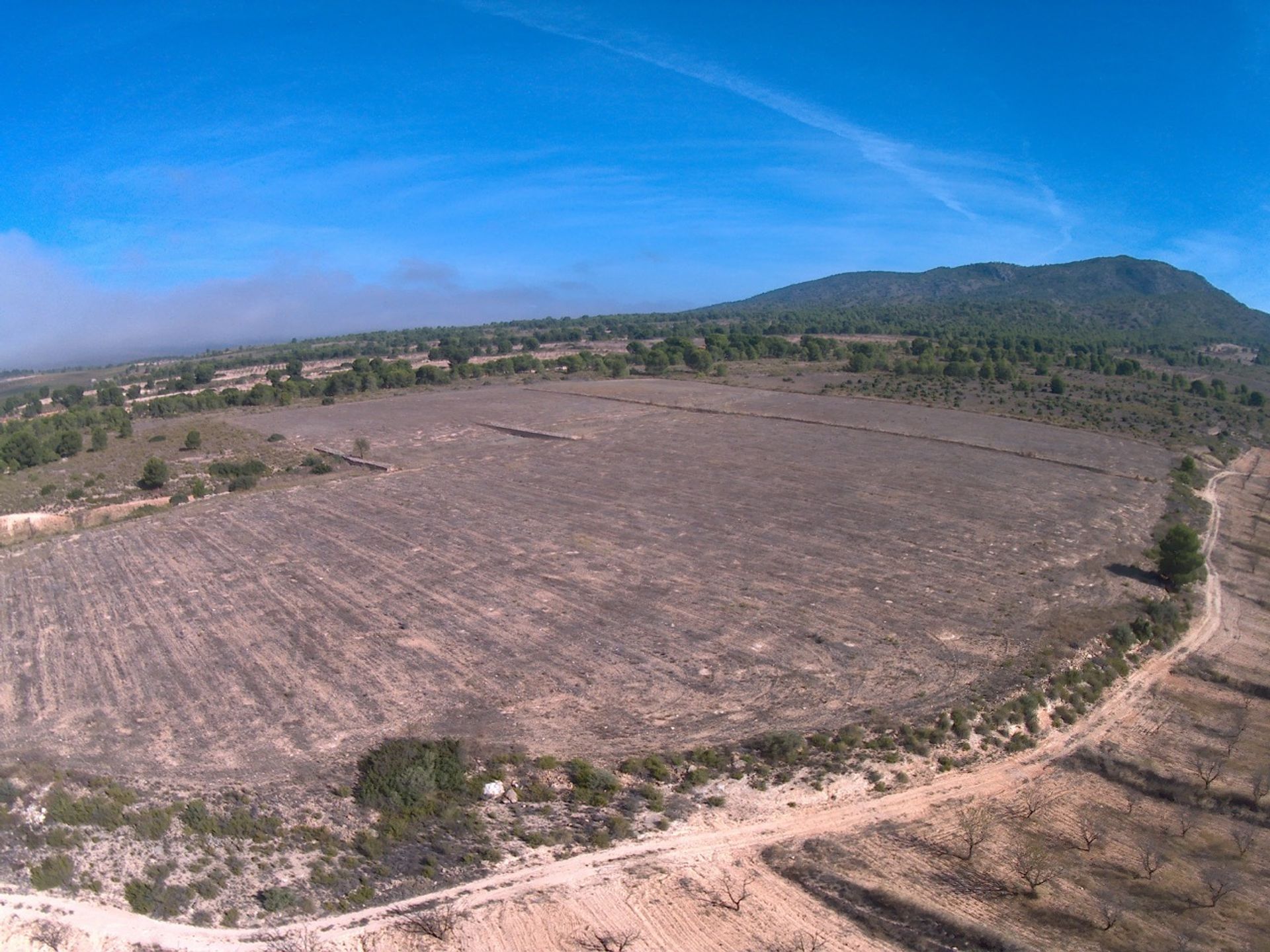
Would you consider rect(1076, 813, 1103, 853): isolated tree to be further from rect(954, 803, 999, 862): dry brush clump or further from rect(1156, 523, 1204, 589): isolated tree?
rect(1156, 523, 1204, 589): isolated tree

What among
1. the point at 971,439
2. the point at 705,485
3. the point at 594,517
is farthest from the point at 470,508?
the point at 971,439

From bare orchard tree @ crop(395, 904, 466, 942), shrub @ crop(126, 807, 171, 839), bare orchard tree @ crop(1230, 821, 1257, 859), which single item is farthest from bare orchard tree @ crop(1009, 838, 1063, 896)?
shrub @ crop(126, 807, 171, 839)

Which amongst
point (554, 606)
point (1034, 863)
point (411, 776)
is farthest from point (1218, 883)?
point (554, 606)

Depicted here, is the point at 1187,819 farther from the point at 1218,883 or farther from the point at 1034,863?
the point at 1034,863

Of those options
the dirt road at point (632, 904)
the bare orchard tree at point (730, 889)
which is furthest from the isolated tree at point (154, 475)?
the bare orchard tree at point (730, 889)

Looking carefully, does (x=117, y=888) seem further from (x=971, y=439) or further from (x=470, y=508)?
(x=971, y=439)

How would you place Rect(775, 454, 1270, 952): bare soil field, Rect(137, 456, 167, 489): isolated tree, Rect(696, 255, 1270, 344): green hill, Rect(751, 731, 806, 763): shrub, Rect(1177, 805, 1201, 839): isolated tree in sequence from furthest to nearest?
Rect(696, 255, 1270, 344): green hill < Rect(137, 456, 167, 489): isolated tree < Rect(751, 731, 806, 763): shrub < Rect(1177, 805, 1201, 839): isolated tree < Rect(775, 454, 1270, 952): bare soil field

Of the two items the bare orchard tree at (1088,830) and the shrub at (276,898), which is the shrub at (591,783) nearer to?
the shrub at (276,898)
